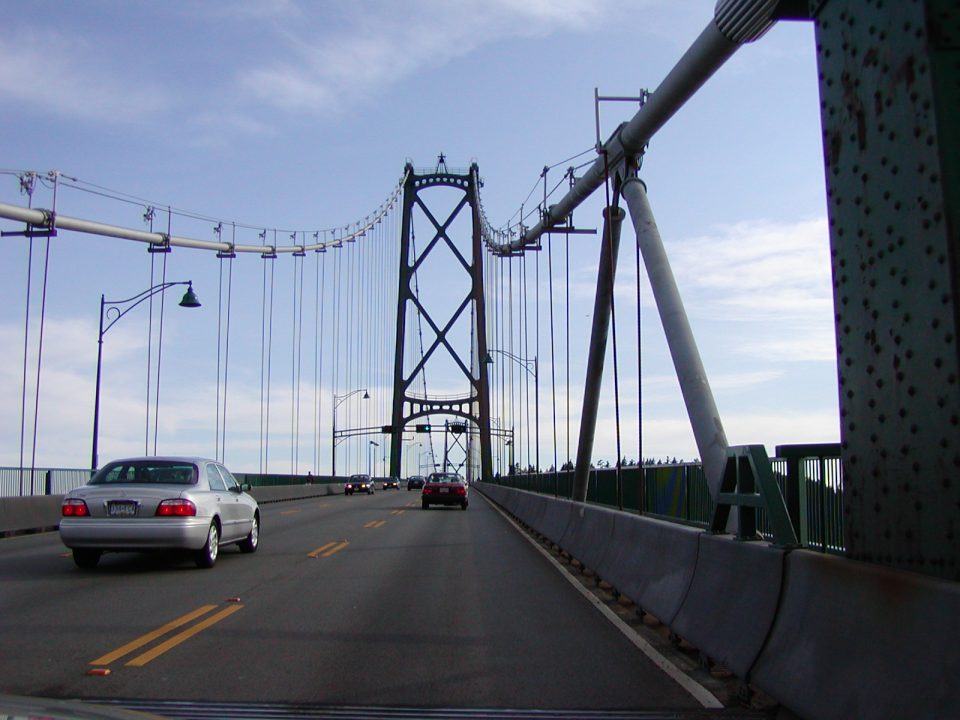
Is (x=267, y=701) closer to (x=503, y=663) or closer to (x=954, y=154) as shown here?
(x=503, y=663)

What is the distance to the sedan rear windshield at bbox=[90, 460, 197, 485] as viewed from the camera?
13.3 meters

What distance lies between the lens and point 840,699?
4.55 m

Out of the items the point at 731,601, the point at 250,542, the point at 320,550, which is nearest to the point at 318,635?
the point at 731,601

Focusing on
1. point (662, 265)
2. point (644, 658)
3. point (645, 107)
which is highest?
point (645, 107)

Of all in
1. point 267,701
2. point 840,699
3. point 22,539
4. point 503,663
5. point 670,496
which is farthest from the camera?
point 22,539

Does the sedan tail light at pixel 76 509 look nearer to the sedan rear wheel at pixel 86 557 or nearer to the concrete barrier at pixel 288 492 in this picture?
the sedan rear wheel at pixel 86 557

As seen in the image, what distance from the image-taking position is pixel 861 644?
177 inches

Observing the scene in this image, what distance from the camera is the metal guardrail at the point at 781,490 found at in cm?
639

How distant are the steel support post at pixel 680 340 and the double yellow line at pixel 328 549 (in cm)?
604

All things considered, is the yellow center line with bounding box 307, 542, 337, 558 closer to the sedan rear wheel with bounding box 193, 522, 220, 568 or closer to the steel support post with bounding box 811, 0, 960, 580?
the sedan rear wheel with bounding box 193, 522, 220, 568

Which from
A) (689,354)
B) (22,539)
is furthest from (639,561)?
(22,539)

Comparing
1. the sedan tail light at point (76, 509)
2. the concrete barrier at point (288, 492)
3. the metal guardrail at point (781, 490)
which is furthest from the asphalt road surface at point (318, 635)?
the concrete barrier at point (288, 492)

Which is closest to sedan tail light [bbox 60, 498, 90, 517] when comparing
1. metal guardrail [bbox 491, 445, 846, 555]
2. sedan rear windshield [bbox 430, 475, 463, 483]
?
metal guardrail [bbox 491, 445, 846, 555]

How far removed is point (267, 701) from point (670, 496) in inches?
314
